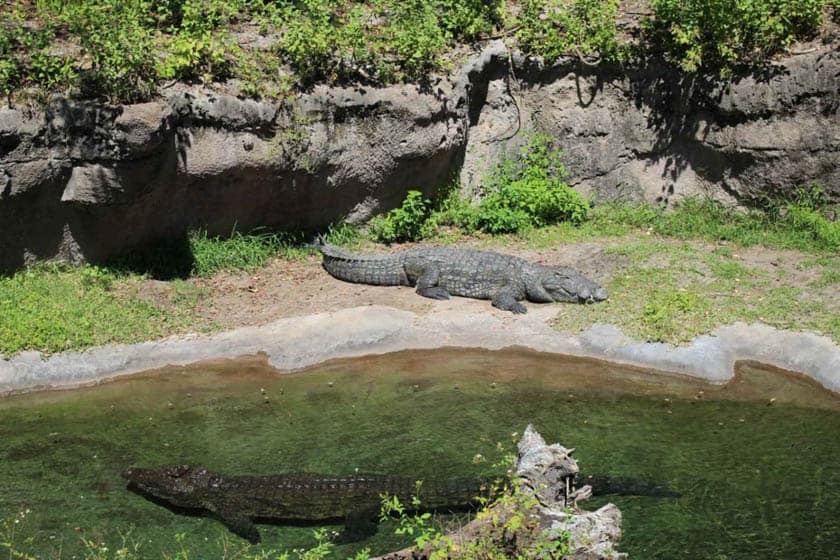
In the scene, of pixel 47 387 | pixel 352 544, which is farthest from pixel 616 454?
pixel 47 387

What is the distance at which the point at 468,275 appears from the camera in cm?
1098

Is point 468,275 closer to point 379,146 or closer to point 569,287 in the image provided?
point 569,287

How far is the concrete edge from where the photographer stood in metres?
Result: 9.20

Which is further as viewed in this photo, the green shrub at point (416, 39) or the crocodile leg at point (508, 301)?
the green shrub at point (416, 39)

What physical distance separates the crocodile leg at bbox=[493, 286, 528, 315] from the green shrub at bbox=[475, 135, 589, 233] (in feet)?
6.17

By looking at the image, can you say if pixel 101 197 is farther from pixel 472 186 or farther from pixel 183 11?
pixel 472 186

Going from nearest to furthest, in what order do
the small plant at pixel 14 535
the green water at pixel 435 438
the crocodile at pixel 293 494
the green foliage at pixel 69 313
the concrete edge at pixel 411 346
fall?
the small plant at pixel 14 535, the green water at pixel 435 438, the crocodile at pixel 293 494, the concrete edge at pixel 411 346, the green foliage at pixel 69 313

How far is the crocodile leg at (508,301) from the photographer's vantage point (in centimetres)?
1051

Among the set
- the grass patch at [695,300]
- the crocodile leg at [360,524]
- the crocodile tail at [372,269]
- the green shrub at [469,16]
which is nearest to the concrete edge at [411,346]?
the grass patch at [695,300]

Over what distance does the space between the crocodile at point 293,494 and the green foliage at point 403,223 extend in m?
5.07

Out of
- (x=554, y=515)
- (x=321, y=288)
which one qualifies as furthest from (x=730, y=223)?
(x=554, y=515)

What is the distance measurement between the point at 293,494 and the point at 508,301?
3966 millimetres

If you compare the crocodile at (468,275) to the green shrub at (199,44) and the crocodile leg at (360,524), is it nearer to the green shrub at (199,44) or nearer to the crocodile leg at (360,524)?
the green shrub at (199,44)

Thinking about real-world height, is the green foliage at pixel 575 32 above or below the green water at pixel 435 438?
above
